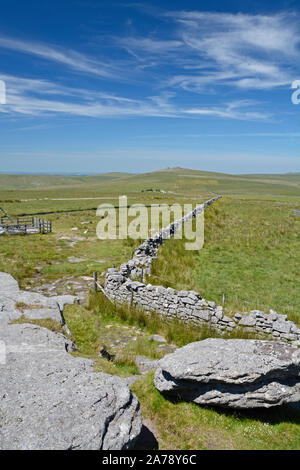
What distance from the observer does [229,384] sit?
612 cm

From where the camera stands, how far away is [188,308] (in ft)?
34.5

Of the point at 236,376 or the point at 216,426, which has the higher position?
the point at 236,376

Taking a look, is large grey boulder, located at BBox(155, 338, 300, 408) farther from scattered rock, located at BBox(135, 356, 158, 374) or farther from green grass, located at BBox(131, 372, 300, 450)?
scattered rock, located at BBox(135, 356, 158, 374)

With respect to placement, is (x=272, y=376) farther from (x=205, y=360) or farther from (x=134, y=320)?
(x=134, y=320)

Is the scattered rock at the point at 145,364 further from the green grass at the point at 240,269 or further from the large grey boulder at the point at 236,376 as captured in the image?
the green grass at the point at 240,269

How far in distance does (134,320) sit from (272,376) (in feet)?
19.6

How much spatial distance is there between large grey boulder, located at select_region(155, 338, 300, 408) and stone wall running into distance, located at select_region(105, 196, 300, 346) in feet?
8.95

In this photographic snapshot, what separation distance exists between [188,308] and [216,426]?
4.64 meters

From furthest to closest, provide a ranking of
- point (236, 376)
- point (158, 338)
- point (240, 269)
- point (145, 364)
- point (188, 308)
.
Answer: point (240, 269), point (188, 308), point (158, 338), point (145, 364), point (236, 376)

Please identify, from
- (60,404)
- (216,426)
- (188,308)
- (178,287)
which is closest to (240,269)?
(178,287)

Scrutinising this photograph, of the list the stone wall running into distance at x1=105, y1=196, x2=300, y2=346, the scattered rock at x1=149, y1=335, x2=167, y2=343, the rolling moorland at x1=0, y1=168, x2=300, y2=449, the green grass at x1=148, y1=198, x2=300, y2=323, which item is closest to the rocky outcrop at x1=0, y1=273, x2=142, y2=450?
the rolling moorland at x1=0, y1=168, x2=300, y2=449

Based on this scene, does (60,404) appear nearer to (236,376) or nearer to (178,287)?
(236,376)

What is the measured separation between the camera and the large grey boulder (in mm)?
6047
